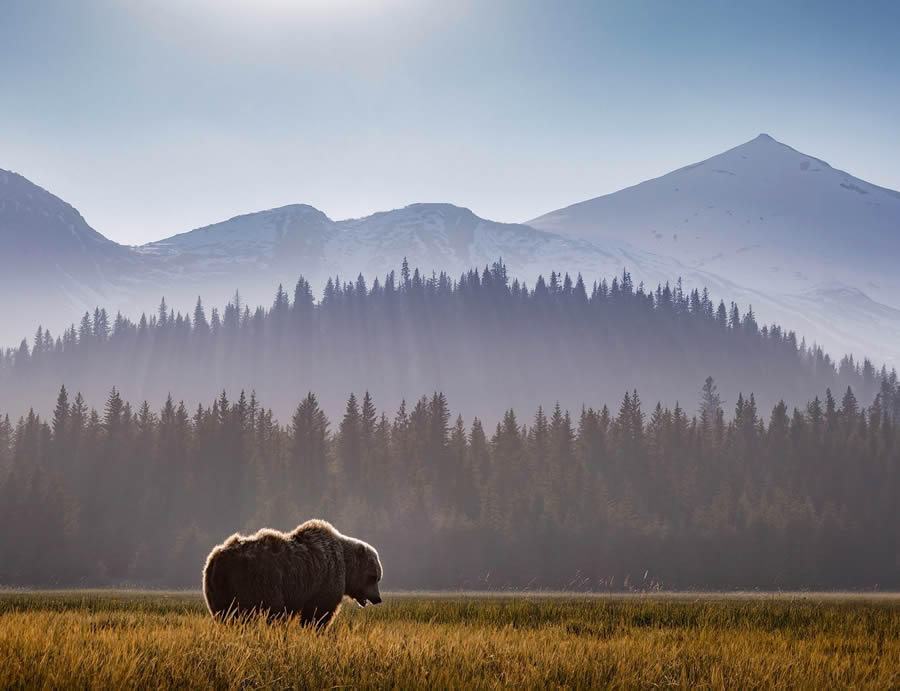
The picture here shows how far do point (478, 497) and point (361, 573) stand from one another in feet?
357

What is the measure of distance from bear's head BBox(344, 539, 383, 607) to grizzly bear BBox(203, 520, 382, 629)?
0.65ft

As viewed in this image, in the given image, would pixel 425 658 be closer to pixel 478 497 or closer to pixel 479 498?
pixel 479 498

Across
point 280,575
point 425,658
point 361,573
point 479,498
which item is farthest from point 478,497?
point 425,658

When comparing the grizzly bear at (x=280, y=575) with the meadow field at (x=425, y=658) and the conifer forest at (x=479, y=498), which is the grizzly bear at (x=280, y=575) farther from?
the conifer forest at (x=479, y=498)

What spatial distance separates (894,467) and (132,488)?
10482 centimetres

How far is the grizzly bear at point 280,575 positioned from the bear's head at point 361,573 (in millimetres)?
197

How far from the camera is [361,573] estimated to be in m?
17.0

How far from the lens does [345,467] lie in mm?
131875

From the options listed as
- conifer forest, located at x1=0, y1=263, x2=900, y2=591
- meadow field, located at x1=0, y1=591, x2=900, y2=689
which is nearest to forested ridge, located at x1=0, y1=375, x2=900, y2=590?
conifer forest, located at x1=0, y1=263, x2=900, y2=591

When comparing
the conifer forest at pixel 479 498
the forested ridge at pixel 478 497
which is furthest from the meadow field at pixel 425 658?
the forested ridge at pixel 478 497

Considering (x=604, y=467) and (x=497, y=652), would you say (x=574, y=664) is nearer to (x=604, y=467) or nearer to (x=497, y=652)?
(x=497, y=652)

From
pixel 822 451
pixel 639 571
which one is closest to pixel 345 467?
pixel 639 571

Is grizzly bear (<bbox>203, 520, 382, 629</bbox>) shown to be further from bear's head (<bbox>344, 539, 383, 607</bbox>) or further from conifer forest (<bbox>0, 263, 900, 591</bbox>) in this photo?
conifer forest (<bbox>0, 263, 900, 591</bbox>)

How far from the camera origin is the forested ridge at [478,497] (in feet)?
354
